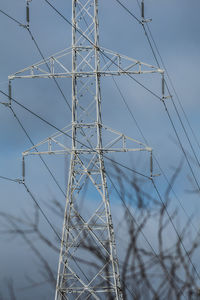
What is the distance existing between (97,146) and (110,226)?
2694mm

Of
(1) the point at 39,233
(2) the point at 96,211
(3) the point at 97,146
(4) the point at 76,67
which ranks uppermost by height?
(4) the point at 76,67

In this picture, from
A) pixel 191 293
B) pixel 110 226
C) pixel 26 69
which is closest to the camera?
pixel 191 293

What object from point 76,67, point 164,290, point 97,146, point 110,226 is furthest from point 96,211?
point 164,290

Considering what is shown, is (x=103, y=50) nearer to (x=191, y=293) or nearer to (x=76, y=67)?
(x=76, y=67)

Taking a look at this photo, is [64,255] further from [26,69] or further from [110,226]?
[26,69]

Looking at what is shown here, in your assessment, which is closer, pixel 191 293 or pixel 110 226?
pixel 191 293

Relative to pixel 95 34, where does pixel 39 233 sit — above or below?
below

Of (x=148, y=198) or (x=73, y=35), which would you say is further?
(x=73, y=35)

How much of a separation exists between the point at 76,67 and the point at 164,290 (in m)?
15.2

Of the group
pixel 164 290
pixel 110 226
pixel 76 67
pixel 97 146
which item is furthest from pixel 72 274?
pixel 164 290

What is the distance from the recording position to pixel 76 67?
2178 centimetres

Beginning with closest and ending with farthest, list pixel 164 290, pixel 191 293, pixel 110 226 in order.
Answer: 1. pixel 191 293
2. pixel 164 290
3. pixel 110 226

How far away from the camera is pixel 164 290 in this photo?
730 centimetres

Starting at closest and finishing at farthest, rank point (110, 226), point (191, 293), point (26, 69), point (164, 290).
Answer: point (191, 293) < point (164, 290) < point (110, 226) < point (26, 69)
